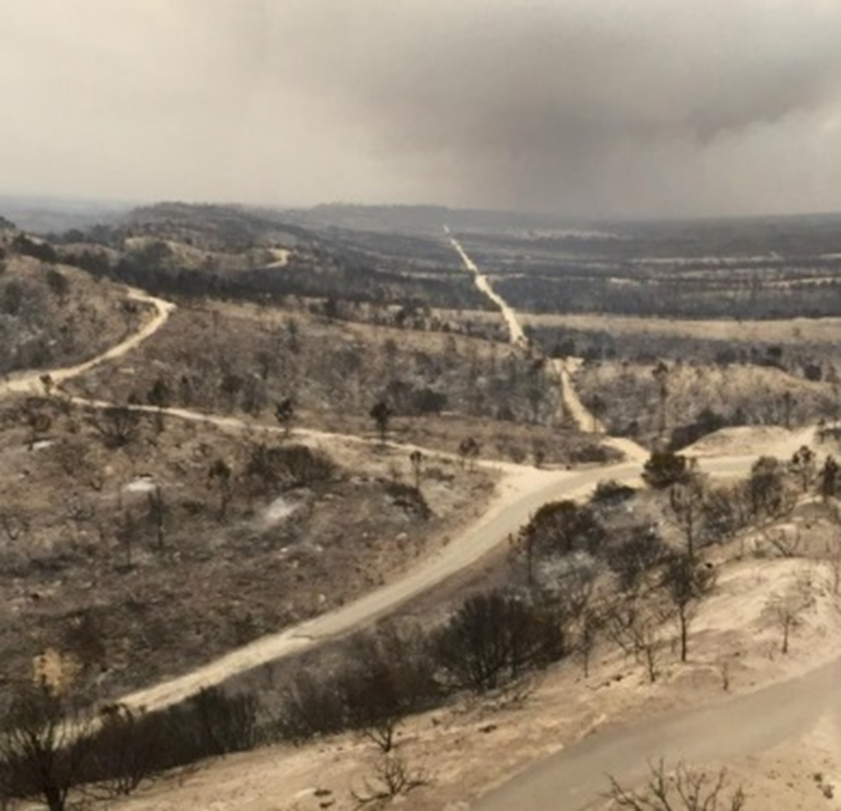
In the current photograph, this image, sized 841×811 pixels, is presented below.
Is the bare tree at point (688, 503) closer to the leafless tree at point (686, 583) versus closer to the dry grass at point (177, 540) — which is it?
the leafless tree at point (686, 583)

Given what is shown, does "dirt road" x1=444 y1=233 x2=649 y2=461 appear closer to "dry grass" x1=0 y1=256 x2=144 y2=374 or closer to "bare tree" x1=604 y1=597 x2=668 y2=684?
"bare tree" x1=604 y1=597 x2=668 y2=684

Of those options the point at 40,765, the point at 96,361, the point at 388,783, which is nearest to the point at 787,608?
the point at 388,783

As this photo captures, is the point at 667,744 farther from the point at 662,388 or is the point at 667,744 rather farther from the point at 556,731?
the point at 662,388

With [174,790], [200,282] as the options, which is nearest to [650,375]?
[200,282]

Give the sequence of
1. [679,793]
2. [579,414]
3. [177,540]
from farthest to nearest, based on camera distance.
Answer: [579,414]
[177,540]
[679,793]

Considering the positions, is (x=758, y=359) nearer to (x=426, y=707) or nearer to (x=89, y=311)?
(x=89, y=311)

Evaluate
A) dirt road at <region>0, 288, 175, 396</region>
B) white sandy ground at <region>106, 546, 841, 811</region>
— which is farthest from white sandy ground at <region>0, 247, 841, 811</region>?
dirt road at <region>0, 288, 175, 396</region>
